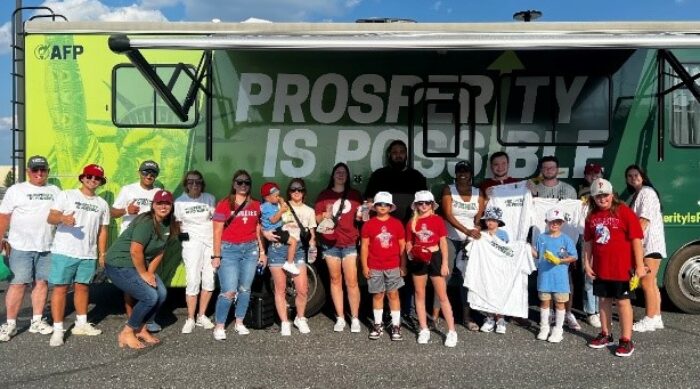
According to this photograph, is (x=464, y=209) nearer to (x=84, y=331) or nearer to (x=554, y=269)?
(x=554, y=269)

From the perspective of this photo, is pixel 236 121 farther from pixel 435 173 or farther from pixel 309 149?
pixel 435 173

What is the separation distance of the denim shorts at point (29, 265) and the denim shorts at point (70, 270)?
20 cm

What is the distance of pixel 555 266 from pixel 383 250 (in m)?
1.68

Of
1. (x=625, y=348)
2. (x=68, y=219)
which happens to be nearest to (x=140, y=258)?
(x=68, y=219)

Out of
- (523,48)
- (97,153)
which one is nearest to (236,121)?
(97,153)

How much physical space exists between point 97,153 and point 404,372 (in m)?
3.92

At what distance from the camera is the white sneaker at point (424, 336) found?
5504 millimetres

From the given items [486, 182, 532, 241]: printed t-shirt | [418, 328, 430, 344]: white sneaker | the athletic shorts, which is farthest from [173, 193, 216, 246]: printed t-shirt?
[486, 182, 532, 241]: printed t-shirt

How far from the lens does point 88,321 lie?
6.29 m

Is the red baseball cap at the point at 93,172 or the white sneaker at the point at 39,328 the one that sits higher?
the red baseball cap at the point at 93,172

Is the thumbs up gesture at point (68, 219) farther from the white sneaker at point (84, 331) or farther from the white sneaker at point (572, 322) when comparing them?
the white sneaker at point (572, 322)

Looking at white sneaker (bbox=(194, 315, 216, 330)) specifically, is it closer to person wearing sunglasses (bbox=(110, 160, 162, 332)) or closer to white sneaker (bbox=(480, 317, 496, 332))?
person wearing sunglasses (bbox=(110, 160, 162, 332))

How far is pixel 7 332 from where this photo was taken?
18.3 feet

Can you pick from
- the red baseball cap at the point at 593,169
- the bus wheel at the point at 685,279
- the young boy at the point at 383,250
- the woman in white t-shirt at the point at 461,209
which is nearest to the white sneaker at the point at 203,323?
the young boy at the point at 383,250
